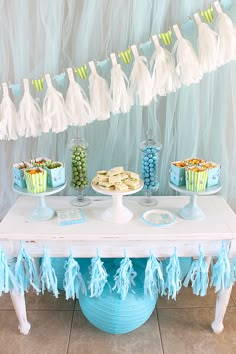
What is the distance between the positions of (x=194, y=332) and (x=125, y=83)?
3.49ft

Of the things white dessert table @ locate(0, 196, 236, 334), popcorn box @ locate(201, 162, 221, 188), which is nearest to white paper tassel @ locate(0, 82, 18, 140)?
white dessert table @ locate(0, 196, 236, 334)

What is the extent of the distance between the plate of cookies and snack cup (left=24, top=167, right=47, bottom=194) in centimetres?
19

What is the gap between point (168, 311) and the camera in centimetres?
150

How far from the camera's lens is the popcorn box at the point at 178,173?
4.08 ft

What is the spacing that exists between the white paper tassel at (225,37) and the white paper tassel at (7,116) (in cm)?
81

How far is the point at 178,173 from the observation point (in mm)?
1246

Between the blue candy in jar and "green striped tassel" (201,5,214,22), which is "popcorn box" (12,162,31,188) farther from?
"green striped tassel" (201,5,214,22)

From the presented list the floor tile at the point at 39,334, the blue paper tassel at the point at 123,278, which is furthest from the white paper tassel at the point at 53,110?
the floor tile at the point at 39,334

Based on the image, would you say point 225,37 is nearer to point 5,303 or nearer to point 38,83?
point 38,83

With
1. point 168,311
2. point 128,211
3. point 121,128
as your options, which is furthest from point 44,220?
point 168,311

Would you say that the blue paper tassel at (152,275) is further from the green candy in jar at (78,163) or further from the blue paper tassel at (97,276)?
the green candy in jar at (78,163)

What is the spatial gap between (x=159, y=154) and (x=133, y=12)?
1.91ft

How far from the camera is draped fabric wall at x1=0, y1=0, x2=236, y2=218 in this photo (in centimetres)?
126

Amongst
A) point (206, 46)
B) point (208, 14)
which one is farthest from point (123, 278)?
point (208, 14)
